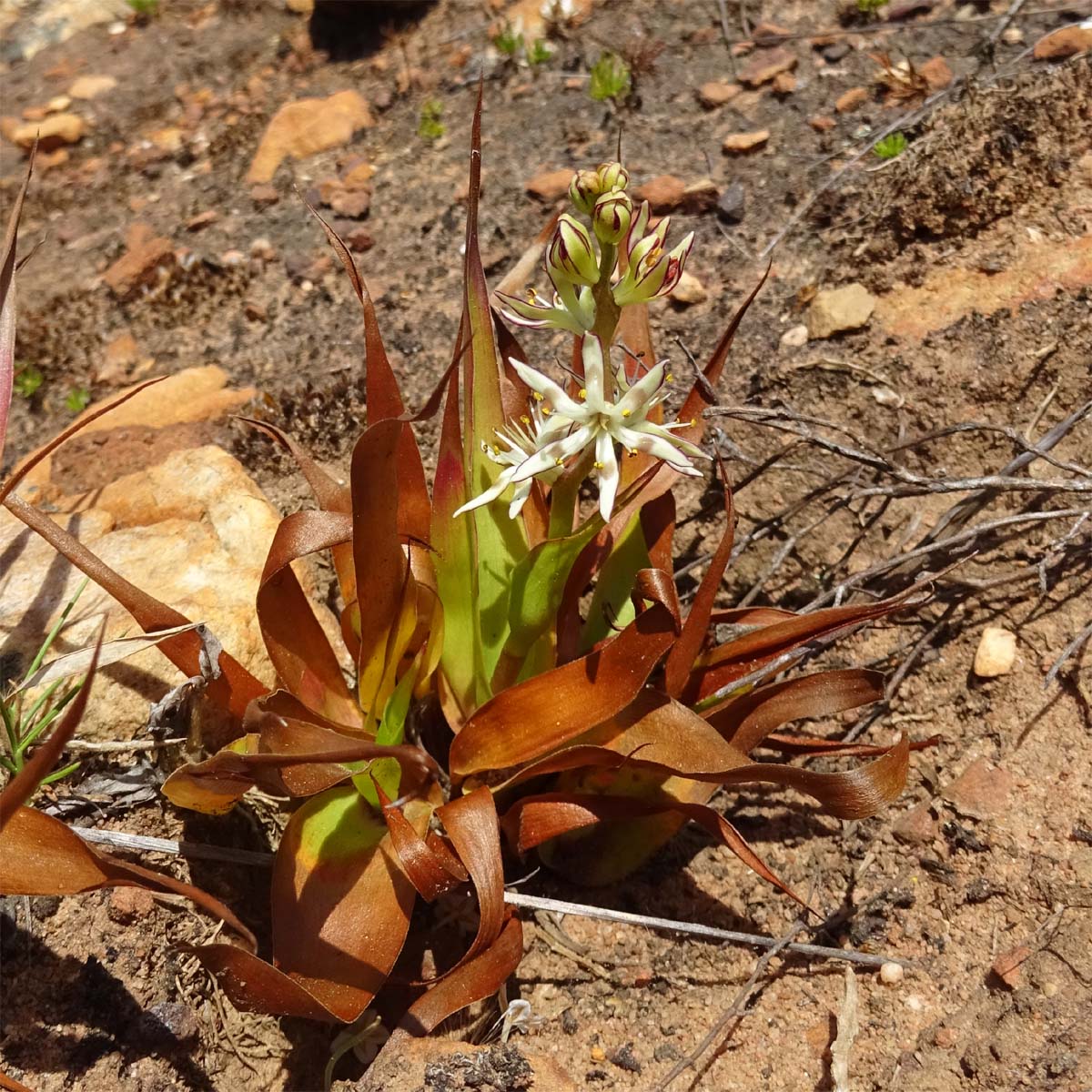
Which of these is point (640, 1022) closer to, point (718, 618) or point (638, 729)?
point (638, 729)

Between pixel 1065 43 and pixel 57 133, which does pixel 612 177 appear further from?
pixel 57 133

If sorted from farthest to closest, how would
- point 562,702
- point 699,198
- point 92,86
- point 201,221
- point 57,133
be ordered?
point 92,86 < point 57,133 < point 201,221 < point 699,198 < point 562,702

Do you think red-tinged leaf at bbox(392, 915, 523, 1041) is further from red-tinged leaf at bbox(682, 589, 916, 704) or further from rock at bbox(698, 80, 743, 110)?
rock at bbox(698, 80, 743, 110)

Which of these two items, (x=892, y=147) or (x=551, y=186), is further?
(x=551, y=186)

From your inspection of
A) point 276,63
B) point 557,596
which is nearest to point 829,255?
point 557,596

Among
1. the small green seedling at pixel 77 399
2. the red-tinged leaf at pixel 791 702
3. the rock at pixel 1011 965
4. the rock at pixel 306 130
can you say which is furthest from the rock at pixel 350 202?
the rock at pixel 1011 965

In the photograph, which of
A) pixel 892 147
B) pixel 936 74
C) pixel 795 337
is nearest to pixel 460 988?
pixel 795 337

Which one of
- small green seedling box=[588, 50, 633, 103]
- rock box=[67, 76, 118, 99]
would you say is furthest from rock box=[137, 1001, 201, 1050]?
rock box=[67, 76, 118, 99]
